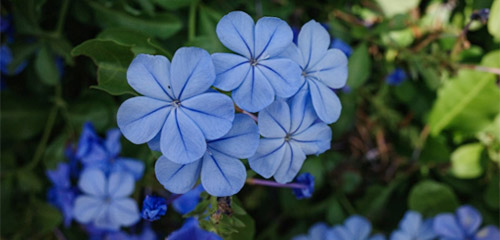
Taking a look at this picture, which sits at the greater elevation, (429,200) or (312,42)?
(312,42)

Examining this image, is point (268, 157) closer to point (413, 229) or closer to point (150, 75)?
point (150, 75)

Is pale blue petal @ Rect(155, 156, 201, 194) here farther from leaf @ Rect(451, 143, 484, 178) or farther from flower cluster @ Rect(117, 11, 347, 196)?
leaf @ Rect(451, 143, 484, 178)

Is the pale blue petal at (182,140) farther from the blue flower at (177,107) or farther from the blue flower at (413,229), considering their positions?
the blue flower at (413,229)

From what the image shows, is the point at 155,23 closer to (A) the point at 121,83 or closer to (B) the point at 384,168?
(A) the point at 121,83

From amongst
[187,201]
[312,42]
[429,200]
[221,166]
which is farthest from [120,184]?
[429,200]

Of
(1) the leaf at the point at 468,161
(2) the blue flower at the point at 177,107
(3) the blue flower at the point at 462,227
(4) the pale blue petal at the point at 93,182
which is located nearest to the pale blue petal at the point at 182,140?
(2) the blue flower at the point at 177,107

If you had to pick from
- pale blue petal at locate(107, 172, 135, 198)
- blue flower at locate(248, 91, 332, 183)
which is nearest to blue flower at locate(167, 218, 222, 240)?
blue flower at locate(248, 91, 332, 183)

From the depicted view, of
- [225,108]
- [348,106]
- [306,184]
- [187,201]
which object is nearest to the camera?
[225,108]
